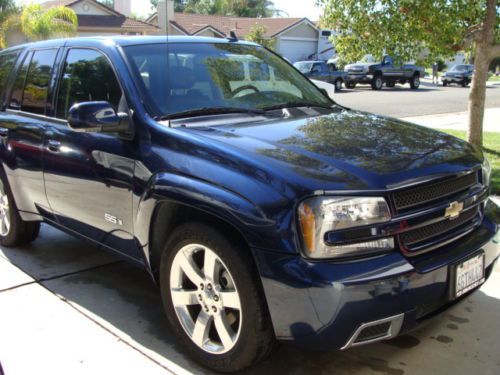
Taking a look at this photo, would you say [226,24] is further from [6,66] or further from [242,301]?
[242,301]

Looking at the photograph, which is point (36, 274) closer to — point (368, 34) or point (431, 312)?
point (431, 312)

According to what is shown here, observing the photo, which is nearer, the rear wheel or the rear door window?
the rear door window

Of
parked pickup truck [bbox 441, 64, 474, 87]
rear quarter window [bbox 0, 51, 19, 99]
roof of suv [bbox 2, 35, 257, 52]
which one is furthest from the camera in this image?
parked pickup truck [bbox 441, 64, 474, 87]

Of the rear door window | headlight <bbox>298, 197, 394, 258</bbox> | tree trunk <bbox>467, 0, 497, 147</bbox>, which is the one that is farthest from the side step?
tree trunk <bbox>467, 0, 497, 147</bbox>

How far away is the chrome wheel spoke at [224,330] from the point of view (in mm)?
2848

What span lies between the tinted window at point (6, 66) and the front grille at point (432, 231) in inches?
149

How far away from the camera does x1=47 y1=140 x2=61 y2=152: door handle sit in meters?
3.89

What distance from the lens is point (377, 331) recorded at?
2.54 m

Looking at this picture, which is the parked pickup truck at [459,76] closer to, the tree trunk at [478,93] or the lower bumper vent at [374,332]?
the tree trunk at [478,93]

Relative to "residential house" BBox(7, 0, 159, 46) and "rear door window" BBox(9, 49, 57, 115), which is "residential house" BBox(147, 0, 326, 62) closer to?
"residential house" BBox(7, 0, 159, 46)

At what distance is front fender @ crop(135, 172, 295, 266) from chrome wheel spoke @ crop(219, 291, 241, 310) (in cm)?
32

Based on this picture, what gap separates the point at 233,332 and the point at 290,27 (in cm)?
4418

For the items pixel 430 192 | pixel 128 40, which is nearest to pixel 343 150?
pixel 430 192

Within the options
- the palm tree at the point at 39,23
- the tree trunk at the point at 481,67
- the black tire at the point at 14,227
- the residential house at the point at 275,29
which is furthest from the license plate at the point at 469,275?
the residential house at the point at 275,29
